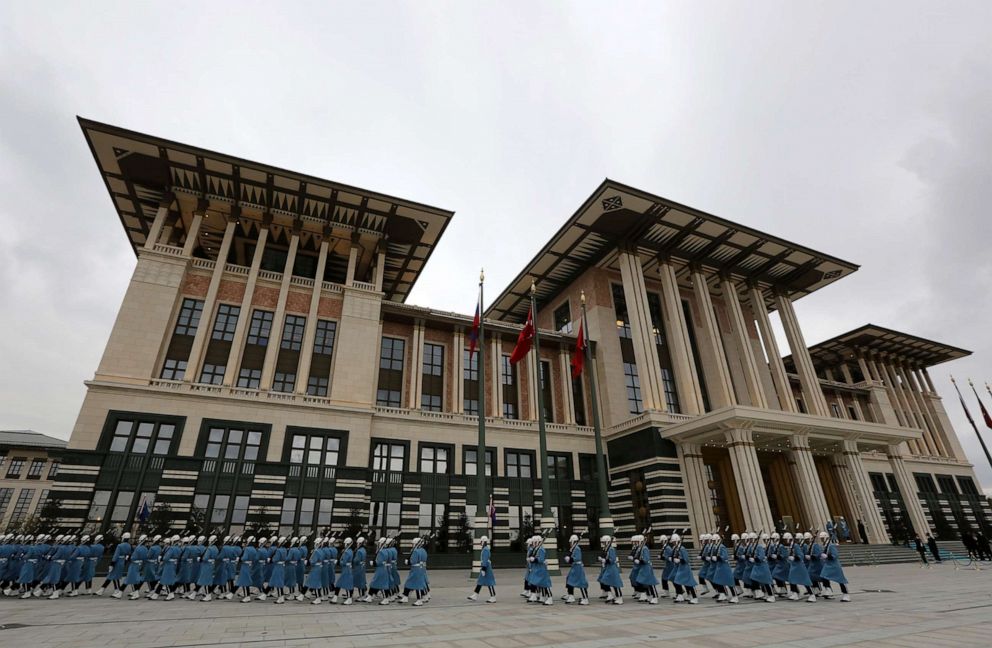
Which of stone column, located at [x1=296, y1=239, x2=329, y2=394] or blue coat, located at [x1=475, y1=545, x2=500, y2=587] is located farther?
stone column, located at [x1=296, y1=239, x2=329, y2=394]

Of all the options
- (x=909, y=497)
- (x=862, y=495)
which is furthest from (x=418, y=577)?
(x=909, y=497)

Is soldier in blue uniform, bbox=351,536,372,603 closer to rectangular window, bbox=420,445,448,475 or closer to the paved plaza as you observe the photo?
the paved plaza

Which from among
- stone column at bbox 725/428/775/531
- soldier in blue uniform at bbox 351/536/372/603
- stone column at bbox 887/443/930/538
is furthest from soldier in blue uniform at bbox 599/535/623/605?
stone column at bbox 887/443/930/538

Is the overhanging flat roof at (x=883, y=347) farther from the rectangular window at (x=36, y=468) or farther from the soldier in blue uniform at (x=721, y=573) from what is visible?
the rectangular window at (x=36, y=468)

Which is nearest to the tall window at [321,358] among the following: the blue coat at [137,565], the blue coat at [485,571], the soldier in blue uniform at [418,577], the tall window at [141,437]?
the tall window at [141,437]

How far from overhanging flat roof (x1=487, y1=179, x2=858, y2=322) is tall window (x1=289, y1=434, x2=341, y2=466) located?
22.0m

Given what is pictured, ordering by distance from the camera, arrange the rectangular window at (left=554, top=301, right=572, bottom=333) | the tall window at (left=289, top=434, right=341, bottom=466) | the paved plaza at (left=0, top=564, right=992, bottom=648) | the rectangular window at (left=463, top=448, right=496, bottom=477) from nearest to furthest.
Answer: the paved plaza at (left=0, top=564, right=992, bottom=648) → the tall window at (left=289, top=434, right=341, bottom=466) → the rectangular window at (left=463, top=448, right=496, bottom=477) → the rectangular window at (left=554, top=301, right=572, bottom=333)

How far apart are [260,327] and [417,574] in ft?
72.4

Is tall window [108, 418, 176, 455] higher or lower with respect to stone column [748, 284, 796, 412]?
lower

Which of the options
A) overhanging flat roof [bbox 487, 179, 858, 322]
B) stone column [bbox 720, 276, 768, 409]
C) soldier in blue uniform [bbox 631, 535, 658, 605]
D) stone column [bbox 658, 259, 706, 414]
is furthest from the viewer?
stone column [bbox 720, 276, 768, 409]

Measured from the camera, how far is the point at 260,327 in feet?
102

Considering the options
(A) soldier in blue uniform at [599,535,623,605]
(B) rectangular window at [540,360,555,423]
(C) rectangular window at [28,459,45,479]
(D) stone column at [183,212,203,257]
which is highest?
(D) stone column at [183,212,203,257]

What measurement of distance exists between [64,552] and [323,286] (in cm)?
1995

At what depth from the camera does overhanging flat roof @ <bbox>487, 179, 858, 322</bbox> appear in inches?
1426
